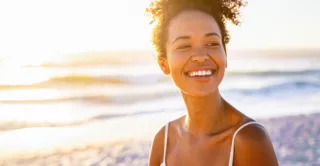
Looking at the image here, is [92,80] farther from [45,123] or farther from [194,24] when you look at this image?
[194,24]

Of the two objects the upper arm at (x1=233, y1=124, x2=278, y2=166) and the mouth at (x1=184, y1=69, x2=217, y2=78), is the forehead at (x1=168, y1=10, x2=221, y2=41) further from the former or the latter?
the upper arm at (x1=233, y1=124, x2=278, y2=166)

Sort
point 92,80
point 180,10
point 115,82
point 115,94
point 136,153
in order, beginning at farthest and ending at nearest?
point 92,80 < point 115,82 < point 115,94 < point 136,153 < point 180,10

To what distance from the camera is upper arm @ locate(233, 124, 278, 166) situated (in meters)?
2.56

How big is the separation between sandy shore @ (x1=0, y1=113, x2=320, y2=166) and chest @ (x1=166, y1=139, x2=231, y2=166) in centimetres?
365

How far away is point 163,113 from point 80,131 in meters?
1.55

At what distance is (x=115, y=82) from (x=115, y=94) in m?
1.54

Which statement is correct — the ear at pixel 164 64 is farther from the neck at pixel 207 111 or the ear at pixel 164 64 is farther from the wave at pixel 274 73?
the wave at pixel 274 73

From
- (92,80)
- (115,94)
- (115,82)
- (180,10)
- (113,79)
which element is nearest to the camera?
(180,10)

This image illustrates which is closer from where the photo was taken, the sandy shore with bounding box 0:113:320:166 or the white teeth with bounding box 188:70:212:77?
the white teeth with bounding box 188:70:212:77

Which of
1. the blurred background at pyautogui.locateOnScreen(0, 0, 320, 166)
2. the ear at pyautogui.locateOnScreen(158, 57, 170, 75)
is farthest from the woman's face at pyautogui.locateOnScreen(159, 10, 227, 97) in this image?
the blurred background at pyautogui.locateOnScreen(0, 0, 320, 166)

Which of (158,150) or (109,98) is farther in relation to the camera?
(109,98)

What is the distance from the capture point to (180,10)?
2717 millimetres

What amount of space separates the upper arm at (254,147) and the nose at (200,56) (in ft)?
1.12

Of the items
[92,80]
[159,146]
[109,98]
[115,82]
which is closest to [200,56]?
[159,146]
